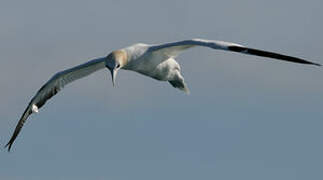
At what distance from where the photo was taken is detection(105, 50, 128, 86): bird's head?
22.8 metres

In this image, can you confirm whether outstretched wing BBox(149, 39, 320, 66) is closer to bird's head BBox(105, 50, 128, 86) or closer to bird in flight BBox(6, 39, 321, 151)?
bird in flight BBox(6, 39, 321, 151)

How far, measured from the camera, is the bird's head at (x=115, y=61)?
22.8 m

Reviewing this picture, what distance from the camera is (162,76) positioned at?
25.3m

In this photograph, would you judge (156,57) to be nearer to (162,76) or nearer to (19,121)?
(162,76)

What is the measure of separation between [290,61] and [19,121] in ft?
40.2

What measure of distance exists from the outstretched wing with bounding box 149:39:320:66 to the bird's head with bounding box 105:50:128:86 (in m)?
1.00

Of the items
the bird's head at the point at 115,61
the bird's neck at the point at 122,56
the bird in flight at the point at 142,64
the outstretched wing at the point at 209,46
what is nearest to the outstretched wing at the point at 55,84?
the bird in flight at the point at 142,64

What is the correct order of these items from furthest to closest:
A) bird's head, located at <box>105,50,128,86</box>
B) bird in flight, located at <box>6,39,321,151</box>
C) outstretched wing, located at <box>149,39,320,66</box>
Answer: bird's head, located at <box>105,50,128,86</box>
bird in flight, located at <box>6,39,321,151</box>
outstretched wing, located at <box>149,39,320,66</box>

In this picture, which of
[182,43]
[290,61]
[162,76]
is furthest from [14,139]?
[290,61]

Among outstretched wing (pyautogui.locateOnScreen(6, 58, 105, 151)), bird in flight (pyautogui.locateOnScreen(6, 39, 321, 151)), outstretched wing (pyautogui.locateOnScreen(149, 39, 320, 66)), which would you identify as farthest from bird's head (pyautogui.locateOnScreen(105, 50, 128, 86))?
outstretched wing (pyautogui.locateOnScreen(6, 58, 105, 151))

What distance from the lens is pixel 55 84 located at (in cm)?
2744

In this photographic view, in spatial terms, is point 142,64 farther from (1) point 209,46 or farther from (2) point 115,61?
(1) point 209,46

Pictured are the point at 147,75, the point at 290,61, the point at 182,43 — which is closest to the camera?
the point at 290,61

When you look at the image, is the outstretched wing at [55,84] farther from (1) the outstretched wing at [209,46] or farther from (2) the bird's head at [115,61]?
(1) the outstretched wing at [209,46]
